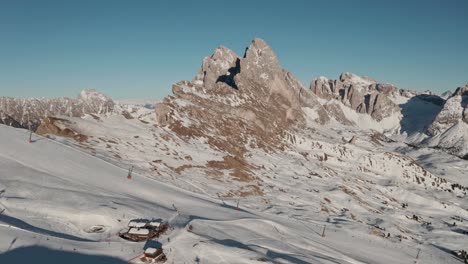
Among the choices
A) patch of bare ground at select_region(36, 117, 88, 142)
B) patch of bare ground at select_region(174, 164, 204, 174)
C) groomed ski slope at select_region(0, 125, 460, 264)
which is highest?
patch of bare ground at select_region(36, 117, 88, 142)

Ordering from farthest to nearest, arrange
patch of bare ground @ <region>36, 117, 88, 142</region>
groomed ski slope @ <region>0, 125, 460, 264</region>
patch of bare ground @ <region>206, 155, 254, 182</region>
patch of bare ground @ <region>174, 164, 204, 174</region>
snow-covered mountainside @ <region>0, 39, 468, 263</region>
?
1. patch of bare ground @ <region>206, 155, 254, 182</region>
2. patch of bare ground @ <region>174, 164, 204, 174</region>
3. patch of bare ground @ <region>36, 117, 88, 142</region>
4. snow-covered mountainside @ <region>0, 39, 468, 263</region>
5. groomed ski slope @ <region>0, 125, 460, 264</region>

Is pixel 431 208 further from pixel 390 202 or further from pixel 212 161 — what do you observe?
pixel 212 161

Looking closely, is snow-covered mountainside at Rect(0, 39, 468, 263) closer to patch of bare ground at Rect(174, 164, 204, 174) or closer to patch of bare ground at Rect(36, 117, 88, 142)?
patch of bare ground at Rect(36, 117, 88, 142)

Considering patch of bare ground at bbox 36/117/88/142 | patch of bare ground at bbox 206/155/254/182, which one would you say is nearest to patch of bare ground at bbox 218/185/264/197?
patch of bare ground at bbox 206/155/254/182

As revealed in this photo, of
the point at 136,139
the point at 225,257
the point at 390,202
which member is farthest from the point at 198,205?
the point at 390,202

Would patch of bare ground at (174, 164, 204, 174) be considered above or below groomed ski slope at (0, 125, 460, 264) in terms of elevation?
above

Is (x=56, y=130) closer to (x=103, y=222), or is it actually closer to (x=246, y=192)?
(x=246, y=192)

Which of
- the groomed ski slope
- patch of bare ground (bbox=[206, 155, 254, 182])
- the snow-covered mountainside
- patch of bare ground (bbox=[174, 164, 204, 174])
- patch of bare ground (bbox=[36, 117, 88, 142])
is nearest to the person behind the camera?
the groomed ski slope

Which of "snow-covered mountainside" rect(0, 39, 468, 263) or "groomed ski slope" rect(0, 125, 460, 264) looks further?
"snow-covered mountainside" rect(0, 39, 468, 263)
